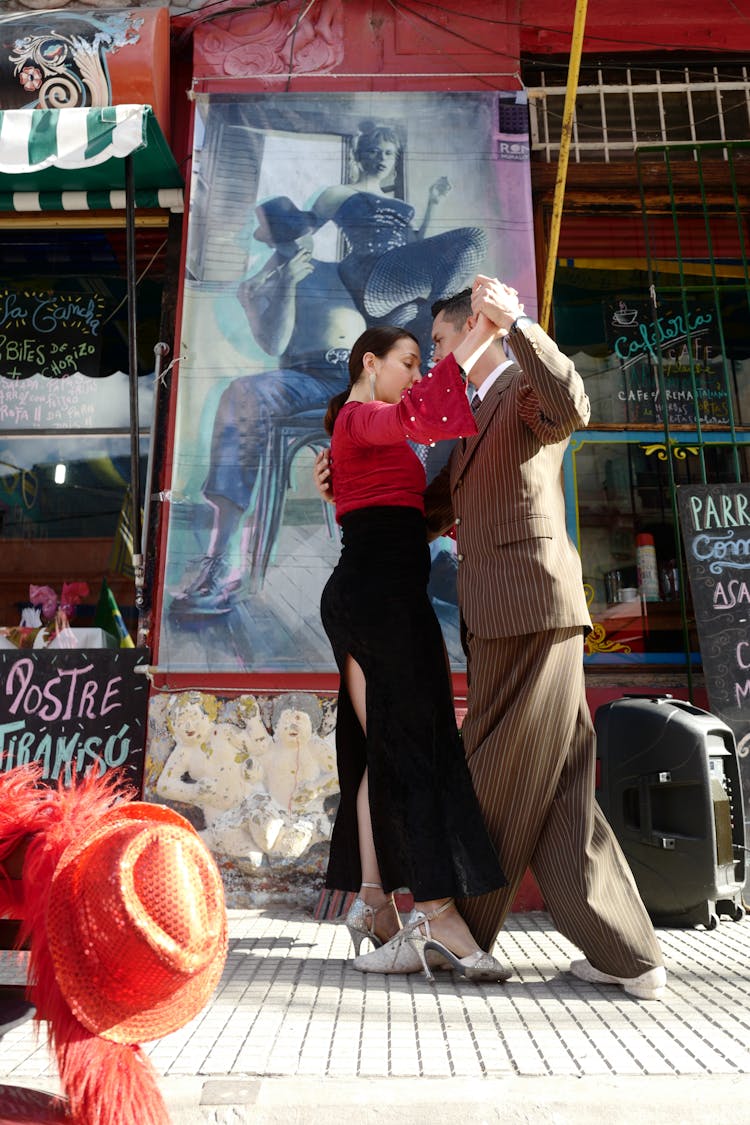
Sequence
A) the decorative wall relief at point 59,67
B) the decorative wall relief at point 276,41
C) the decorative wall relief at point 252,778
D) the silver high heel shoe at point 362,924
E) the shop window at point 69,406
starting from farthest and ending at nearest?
the shop window at point 69,406 < the decorative wall relief at point 276,41 < the decorative wall relief at point 59,67 < the decorative wall relief at point 252,778 < the silver high heel shoe at point 362,924

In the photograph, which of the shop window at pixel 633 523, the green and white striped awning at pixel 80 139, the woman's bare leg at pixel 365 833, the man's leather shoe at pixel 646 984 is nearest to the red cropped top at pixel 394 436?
the woman's bare leg at pixel 365 833

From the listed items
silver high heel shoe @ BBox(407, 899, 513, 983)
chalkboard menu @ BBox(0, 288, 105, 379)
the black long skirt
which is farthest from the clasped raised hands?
chalkboard menu @ BBox(0, 288, 105, 379)

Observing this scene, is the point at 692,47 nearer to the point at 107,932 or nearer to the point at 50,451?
the point at 50,451

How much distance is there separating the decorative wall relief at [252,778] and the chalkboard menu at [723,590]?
1.67 m

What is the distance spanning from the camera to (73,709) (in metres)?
3.84

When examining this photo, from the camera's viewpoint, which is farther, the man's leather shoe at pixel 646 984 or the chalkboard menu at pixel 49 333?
the chalkboard menu at pixel 49 333

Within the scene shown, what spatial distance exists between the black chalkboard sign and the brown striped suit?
1.88 m

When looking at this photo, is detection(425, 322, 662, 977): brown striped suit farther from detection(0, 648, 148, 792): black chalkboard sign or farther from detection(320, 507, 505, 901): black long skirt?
detection(0, 648, 148, 792): black chalkboard sign

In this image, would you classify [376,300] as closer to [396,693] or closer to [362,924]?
[396,693]

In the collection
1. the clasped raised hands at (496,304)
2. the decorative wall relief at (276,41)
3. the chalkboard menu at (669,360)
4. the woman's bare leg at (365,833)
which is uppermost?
the decorative wall relief at (276,41)

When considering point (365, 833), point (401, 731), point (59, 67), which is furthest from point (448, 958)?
point (59, 67)

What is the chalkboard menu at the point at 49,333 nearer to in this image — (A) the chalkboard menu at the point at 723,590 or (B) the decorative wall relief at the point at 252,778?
(B) the decorative wall relief at the point at 252,778

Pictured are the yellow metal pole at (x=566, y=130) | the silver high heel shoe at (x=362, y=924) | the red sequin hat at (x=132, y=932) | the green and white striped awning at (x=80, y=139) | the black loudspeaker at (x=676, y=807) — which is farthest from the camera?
the green and white striped awning at (x=80, y=139)

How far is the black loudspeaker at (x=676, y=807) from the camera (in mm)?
3014
